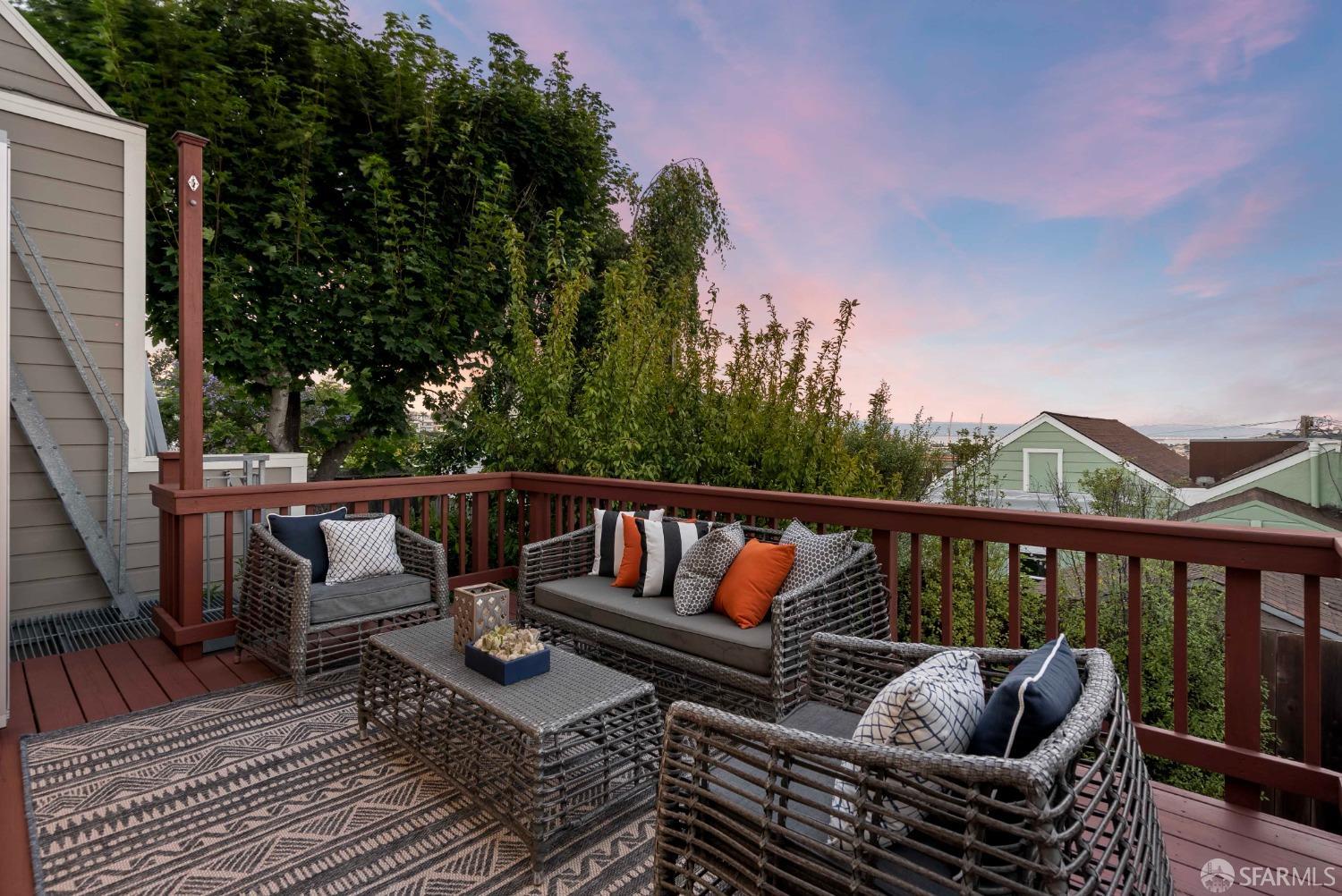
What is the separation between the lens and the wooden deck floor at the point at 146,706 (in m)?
1.68

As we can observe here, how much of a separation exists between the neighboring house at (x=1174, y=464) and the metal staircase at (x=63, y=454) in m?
6.93

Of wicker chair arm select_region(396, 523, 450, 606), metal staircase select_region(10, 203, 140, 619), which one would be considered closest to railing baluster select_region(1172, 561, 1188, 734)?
wicker chair arm select_region(396, 523, 450, 606)

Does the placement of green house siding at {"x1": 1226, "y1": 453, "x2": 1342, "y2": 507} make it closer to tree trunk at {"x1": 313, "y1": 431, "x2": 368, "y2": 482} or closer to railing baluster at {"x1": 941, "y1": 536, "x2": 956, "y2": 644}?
railing baluster at {"x1": 941, "y1": 536, "x2": 956, "y2": 644}

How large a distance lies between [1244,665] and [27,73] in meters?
6.98

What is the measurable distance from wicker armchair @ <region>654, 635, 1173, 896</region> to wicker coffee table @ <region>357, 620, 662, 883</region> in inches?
23.1

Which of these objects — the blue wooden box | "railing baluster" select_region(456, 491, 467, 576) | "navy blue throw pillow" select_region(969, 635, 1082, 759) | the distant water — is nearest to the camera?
"navy blue throw pillow" select_region(969, 635, 1082, 759)

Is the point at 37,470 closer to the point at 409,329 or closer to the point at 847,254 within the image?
the point at 409,329

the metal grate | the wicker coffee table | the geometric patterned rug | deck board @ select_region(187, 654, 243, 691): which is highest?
the wicker coffee table

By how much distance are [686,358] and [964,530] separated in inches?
113

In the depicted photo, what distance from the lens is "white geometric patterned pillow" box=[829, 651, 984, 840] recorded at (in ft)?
3.63

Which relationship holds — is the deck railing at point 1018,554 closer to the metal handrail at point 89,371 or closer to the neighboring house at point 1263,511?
the metal handrail at point 89,371

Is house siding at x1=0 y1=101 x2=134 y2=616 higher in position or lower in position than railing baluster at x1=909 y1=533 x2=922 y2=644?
higher

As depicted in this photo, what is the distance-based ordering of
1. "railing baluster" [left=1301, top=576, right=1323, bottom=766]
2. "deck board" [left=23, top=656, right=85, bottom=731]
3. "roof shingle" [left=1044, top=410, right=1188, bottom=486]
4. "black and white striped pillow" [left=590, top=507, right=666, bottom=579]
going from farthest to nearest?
1. "roof shingle" [left=1044, top=410, right=1188, bottom=486]
2. "black and white striped pillow" [left=590, top=507, right=666, bottom=579]
3. "deck board" [left=23, top=656, right=85, bottom=731]
4. "railing baluster" [left=1301, top=576, right=1323, bottom=766]

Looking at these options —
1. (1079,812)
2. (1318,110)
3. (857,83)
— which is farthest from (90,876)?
(1318,110)
